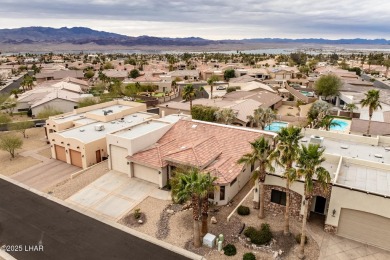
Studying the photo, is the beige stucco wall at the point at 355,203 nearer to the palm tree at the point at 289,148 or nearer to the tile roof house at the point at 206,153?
the palm tree at the point at 289,148

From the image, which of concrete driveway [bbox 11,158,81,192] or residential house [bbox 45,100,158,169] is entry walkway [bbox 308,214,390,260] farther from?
concrete driveway [bbox 11,158,81,192]

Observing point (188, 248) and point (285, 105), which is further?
point (285, 105)

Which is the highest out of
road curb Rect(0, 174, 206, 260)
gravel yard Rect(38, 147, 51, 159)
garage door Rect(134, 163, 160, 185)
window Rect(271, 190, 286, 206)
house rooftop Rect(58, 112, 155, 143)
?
house rooftop Rect(58, 112, 155, 143)

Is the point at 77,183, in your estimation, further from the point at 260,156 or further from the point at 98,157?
the point at 260,156

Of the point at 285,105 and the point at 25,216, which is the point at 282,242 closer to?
the point at 25,216

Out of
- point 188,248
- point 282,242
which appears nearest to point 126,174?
point 188,248

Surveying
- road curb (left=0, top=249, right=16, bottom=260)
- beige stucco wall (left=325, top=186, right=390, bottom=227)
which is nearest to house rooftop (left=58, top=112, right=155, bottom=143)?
road curb (left=0, top=249, right=16, bottom=260)
